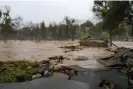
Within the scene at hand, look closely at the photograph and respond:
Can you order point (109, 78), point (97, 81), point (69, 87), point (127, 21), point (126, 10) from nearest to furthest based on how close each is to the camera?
point (69, 87), point (97, 81), point (109, 78), point (126, 10), point (127, 21)

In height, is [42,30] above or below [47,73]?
above

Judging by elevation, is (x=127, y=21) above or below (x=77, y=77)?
above

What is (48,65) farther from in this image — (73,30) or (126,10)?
(73,30)

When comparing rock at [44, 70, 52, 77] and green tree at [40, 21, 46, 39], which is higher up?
green tree at [40, 21, 46, 39]

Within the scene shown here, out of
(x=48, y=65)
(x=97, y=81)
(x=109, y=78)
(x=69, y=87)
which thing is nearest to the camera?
(x=69, y=87)

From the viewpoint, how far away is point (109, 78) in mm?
12617

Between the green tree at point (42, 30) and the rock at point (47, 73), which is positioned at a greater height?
the green tree at point (42, 30)

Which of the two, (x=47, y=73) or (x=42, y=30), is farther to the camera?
(x=42, y=30)

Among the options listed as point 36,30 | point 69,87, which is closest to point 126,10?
point 69,87

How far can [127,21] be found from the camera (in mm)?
21078

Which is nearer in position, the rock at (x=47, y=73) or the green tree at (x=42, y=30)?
the rock at (x=47, y=73)

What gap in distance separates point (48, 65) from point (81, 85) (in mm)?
4519

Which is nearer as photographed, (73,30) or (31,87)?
(31,87)

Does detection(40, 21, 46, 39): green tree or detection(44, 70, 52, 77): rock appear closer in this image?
detection(44, 70, 52, 77): rock
